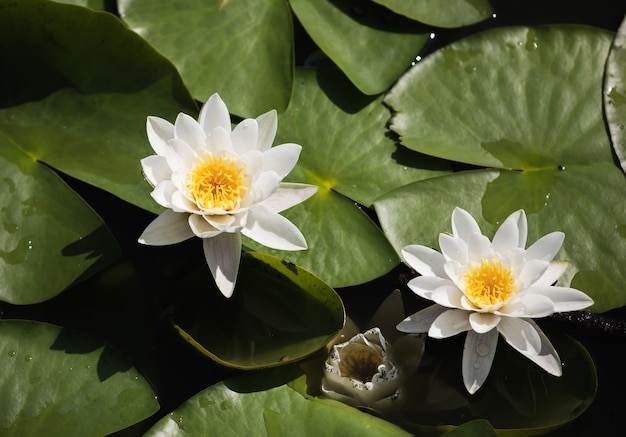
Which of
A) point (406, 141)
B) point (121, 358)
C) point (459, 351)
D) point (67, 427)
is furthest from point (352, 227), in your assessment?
point (67, 427)

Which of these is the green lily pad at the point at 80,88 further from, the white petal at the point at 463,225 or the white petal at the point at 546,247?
the white petal at the point at 546,247

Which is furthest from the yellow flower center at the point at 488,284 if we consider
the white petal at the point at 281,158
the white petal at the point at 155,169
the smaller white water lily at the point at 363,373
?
the white petal at the point at 155,169

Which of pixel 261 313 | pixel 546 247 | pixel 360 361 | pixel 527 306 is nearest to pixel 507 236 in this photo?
pixel 546 247

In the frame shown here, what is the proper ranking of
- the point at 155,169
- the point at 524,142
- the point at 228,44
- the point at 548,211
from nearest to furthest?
the point at 155,169 < the point at 548,211 < the point at 524,142 < the point at 228,44

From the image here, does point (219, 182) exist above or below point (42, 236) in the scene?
above

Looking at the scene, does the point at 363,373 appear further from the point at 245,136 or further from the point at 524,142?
the point at 524,142

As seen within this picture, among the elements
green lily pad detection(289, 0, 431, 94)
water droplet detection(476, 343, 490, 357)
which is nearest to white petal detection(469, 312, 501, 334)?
water droplet detection(476, 343, 490, 357)

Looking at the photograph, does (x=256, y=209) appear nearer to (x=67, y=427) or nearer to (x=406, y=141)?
(x=406, y=141)

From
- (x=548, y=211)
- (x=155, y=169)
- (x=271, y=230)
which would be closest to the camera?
(x=155, y=169)
